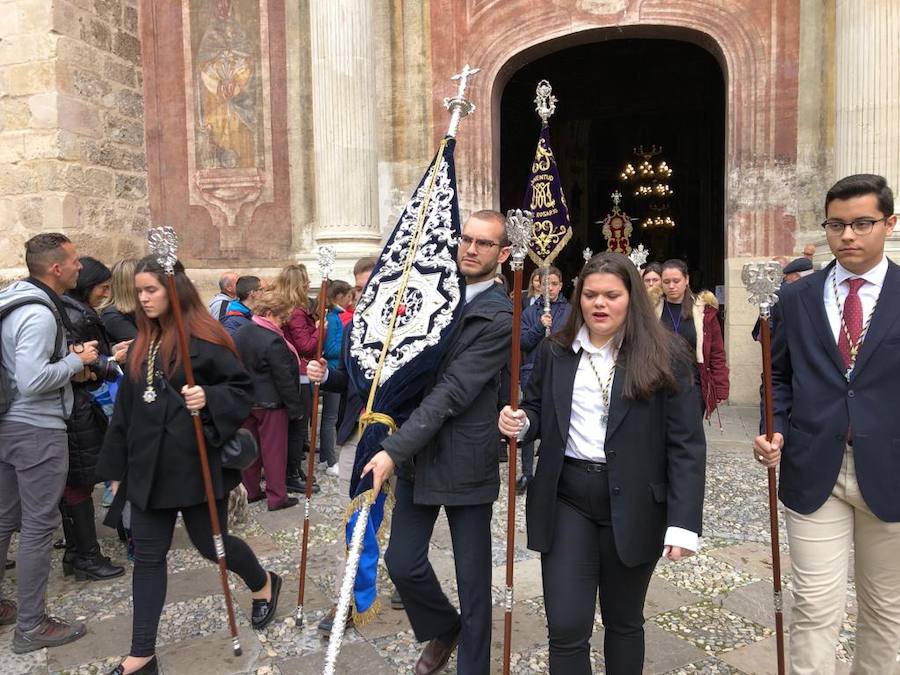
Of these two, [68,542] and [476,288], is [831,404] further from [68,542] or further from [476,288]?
[68,542]

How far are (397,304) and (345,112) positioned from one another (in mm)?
6554

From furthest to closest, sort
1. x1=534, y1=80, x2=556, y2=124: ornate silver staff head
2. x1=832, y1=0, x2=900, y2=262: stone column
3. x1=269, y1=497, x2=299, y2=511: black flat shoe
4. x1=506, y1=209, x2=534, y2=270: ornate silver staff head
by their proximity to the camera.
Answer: x1=832, y1=0, x2=900, y2=262: stone column < x1=534, y1=80, x2=556, y2=124: ornate silver staff head < x1=269, y1=497, x2=299, y2=511: black flat shoe < x1=506, y1=209, x2=534, y2=270: ornate silver staff head

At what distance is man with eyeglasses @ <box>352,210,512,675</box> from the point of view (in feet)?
9.34

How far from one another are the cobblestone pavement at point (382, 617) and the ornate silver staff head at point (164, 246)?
183 centimetres

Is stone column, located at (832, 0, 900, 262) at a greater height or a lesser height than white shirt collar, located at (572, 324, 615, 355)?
greater

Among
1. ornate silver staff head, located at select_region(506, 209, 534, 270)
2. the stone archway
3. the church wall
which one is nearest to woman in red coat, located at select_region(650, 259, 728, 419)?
the stone archway

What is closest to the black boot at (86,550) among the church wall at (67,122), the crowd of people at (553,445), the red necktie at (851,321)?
the crowd of people at (553,445)

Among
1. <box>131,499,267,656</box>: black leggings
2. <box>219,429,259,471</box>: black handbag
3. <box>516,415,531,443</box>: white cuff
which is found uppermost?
<box>516,415,531,443</box>: white cuff

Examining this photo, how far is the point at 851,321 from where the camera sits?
2.58m

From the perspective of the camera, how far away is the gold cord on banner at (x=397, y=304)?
2.99 metres

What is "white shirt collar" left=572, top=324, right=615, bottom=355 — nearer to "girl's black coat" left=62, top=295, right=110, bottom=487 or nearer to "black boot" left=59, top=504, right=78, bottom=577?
"girl's black coat" left=62, top=295, right=110, bottom=487

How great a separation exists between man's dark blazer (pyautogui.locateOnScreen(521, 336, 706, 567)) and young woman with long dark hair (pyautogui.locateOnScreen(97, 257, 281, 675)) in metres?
1.53

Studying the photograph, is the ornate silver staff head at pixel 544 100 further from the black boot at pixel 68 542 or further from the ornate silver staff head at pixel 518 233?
the black boot at pixel 68 542

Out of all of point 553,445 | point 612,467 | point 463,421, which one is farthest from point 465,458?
point 612,467
